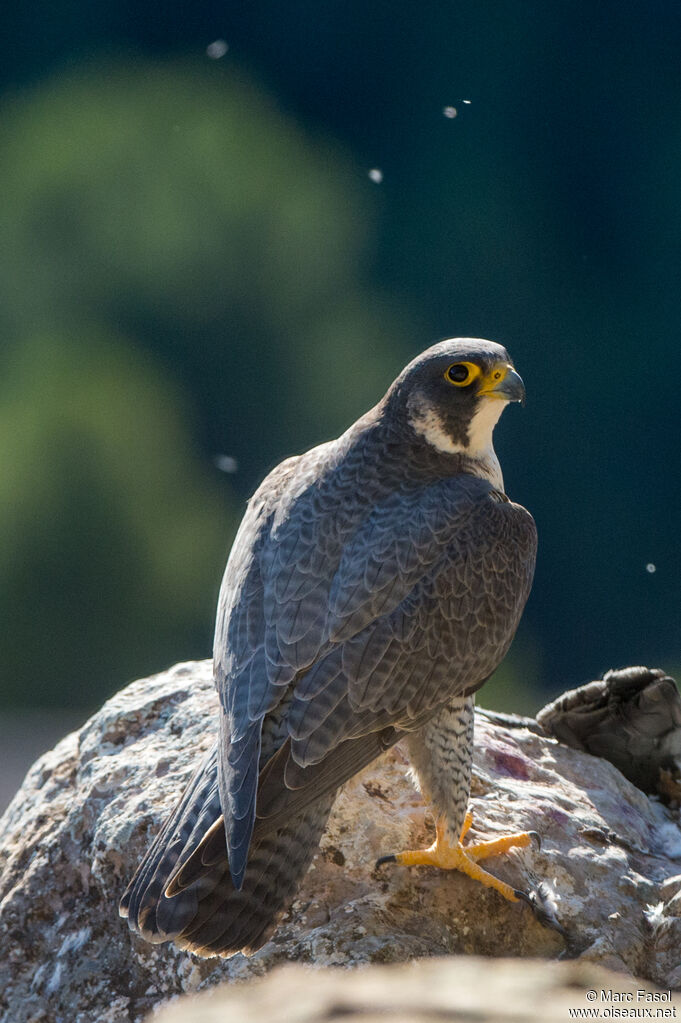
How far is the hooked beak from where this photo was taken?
310cm

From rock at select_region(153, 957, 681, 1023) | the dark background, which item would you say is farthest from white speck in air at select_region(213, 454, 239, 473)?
rock at select_region(153, 957, 681, 1023)

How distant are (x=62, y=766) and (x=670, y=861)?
1.64m

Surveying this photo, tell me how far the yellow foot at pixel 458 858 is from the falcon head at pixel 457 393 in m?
1.01

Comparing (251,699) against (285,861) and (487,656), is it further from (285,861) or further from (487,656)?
(487,656)

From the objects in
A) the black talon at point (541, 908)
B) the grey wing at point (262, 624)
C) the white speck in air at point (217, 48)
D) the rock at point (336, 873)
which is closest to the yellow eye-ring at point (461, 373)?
the grey wing at point (262, 624)

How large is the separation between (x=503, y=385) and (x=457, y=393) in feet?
0.40

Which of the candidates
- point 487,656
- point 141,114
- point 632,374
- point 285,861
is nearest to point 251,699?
point 285,861

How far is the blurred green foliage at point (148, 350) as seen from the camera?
10453mm

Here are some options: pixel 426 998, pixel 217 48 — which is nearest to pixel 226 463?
pixel 217 48

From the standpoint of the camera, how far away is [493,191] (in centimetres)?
1530

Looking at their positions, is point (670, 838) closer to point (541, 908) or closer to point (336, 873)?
point (541, 908)

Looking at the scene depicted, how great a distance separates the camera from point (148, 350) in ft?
40.6

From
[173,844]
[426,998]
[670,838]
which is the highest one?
[173,844]

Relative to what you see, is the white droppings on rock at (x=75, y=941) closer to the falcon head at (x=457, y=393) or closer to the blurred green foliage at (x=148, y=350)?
the falcon head at (x=457, y=393)
